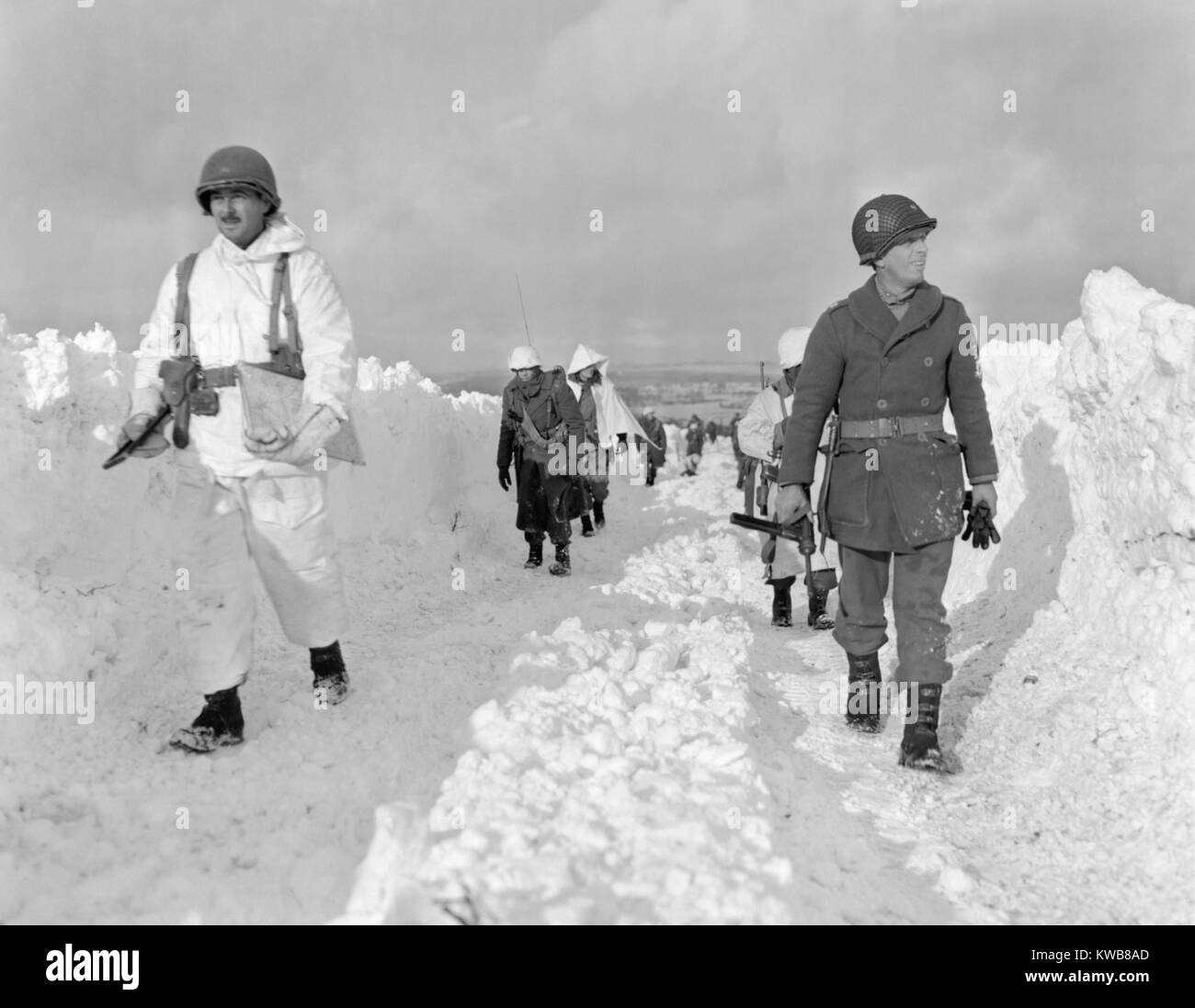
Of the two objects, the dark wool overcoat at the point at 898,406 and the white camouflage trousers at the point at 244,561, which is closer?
the white camouflage trousers at the point at 244,561

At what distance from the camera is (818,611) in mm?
6312

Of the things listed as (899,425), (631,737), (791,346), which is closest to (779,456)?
(791,346)

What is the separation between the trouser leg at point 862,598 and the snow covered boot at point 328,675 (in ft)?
7.92

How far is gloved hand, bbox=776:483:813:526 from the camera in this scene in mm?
3820

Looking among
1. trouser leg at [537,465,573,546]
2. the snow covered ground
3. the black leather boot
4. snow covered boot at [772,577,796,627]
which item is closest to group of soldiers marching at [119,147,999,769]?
the snow covered ground

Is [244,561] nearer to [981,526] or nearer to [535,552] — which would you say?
[981,526]

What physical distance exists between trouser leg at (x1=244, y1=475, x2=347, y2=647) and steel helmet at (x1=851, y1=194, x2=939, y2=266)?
105 inches

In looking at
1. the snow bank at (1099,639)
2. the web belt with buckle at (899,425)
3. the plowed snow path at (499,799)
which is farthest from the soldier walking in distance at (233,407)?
the snow bank at (1099,639)

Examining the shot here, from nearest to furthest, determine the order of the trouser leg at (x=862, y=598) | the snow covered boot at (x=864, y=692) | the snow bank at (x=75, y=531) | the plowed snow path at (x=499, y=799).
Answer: the plowed snow path at (x=499, y=799), the snow bank at (x=75, y=531), the trouser leg at (x=862, y=598), the snow covered boot at (x=864, y=692)

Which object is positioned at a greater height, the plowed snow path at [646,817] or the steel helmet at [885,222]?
the steel helmet at [885,222]

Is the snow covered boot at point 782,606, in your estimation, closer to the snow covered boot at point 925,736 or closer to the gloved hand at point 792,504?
the gloved hand at point 792,504

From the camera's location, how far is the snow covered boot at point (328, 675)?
12.9ft

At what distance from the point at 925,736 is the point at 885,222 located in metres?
2.20

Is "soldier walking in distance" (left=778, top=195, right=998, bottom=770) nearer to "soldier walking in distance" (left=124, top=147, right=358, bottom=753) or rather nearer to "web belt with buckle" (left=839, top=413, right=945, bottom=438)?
"web belt with buckle" (left=839, top=413, right=945, bottom=438)
